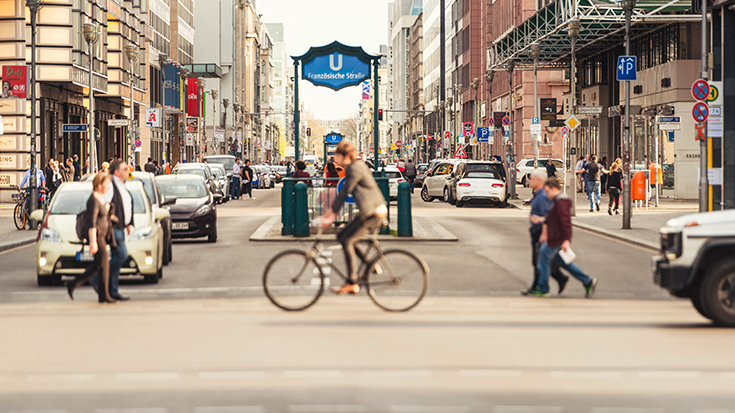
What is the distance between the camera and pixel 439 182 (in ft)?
137

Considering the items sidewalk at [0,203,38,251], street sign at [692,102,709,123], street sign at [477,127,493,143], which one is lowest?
sidewalk at [0,203,38,251]

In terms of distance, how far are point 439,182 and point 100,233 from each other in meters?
30.0

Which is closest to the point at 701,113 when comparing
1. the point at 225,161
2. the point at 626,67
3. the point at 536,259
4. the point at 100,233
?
the point at 626,67

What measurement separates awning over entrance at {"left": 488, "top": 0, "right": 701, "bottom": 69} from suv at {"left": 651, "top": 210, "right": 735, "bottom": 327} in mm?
26206

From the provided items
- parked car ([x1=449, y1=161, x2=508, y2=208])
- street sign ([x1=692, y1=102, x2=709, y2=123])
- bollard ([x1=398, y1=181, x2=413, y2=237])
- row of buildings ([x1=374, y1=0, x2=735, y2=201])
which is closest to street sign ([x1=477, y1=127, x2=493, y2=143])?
row of buildings ([x1=374, y1=0, x2=735, y2=201])

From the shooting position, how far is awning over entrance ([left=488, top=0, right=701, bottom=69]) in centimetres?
3659

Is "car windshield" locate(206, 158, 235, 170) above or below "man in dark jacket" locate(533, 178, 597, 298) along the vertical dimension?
above

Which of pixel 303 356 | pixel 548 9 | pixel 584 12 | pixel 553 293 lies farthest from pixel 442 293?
pixel 548 9

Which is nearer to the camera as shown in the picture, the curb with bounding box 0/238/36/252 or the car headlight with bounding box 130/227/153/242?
the car headlight with bounding box 130/227/153/242

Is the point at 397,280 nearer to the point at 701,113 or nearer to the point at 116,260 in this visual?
the point at 116,260

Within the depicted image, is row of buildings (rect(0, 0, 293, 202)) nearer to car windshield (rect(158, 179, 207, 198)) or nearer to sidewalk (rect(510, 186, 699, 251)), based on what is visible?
car windshield (rect(158, 179, 207, 198))

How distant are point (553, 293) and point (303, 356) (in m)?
5.81

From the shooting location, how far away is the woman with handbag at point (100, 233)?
1254cm

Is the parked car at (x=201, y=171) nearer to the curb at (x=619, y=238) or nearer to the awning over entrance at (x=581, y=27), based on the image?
the awning over entrance at (x=581, y=27)
